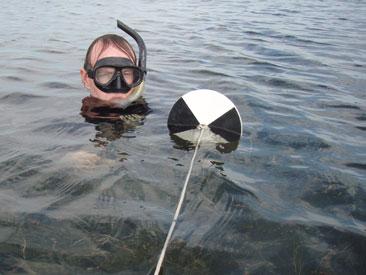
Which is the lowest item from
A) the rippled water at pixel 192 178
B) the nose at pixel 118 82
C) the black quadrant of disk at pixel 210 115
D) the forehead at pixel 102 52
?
the rippled water at pixel 192 178

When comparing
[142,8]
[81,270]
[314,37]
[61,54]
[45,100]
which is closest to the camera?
[81,270]

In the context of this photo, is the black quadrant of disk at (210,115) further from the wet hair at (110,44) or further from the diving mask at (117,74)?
the wet hair at (110,44)

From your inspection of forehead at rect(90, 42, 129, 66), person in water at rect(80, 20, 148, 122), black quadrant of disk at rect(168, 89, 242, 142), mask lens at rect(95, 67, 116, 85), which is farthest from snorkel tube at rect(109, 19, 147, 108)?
black quadrant of disk at rect(168, 89, 242, 142)

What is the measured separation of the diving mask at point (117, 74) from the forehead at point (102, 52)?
0.19m

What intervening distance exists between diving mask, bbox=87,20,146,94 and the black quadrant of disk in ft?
2.91

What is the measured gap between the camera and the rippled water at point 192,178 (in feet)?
9.58

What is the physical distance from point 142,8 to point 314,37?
10.1m

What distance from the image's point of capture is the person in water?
5402 mm

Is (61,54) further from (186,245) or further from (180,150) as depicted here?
(186,245)

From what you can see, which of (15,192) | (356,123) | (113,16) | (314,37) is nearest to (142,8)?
(113,16)

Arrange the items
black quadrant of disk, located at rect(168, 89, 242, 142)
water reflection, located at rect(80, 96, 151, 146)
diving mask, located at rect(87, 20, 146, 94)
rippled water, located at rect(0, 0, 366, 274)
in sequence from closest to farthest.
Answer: rippled water, located at rect(0, 0, 366, 274) → black quadrant of disk, located at rect(168, 89, 242, 142) → water reflection, located at rect(80, 96, 151, 146) → diving mask, located at rect(87, 20, 146, 94)

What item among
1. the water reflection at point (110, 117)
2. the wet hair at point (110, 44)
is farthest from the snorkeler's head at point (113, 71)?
the water reflection at point (110, 117)

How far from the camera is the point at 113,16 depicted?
16.6 metres

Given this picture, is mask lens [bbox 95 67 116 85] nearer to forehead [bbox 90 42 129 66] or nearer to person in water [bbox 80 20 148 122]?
person in water [bbox 80 20 148 122]
